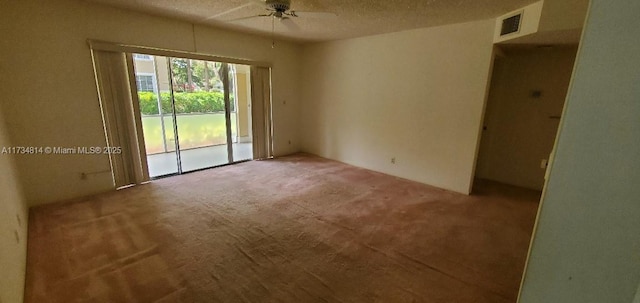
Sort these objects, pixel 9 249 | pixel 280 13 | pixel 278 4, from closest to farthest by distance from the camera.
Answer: pixel 9 249, pixel 278 4, pixel 280 13

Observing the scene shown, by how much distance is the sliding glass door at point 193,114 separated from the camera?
5.20 m

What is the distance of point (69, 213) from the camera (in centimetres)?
306

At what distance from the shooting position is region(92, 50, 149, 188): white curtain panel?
138 inches

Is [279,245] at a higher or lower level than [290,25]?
lower

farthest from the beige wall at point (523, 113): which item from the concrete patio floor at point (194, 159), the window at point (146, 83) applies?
the window at point (146, 83)

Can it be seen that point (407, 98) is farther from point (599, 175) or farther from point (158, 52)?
point (158, 52)

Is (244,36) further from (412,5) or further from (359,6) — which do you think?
(412,5)

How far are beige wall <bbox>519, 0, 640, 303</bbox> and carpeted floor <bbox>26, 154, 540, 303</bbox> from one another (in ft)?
4.24

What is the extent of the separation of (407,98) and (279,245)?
125 inches

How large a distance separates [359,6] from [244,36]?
8.71 feet

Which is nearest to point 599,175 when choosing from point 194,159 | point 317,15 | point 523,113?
point 317,15

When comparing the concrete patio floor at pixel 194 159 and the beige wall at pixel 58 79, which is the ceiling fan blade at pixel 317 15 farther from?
the concrete patio floor at pixel 194 159

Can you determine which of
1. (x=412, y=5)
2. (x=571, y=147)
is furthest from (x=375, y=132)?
(x=571, y=147)

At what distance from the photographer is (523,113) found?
4.26 m
